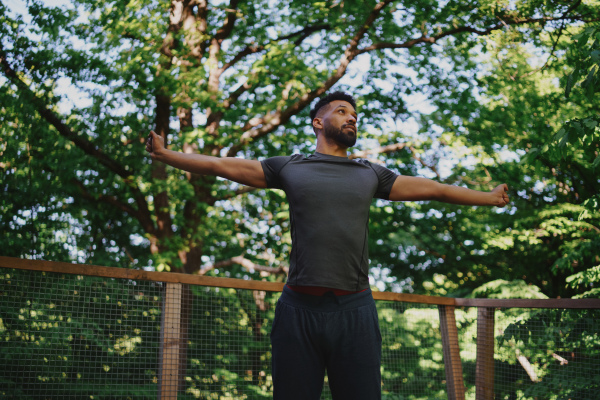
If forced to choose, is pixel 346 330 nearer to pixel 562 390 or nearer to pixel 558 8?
pixel 562 390

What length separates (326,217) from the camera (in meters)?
1.95

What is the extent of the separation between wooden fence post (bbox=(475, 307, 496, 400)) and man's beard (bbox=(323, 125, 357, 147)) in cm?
251

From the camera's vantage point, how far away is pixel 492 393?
397cm

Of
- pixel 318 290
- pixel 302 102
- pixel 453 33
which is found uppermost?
pixel 453 33

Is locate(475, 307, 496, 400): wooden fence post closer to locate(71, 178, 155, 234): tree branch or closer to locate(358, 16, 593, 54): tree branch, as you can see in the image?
locate(358, 16, 593, 54): tree branch

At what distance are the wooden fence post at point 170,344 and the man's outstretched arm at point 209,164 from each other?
4.51ft

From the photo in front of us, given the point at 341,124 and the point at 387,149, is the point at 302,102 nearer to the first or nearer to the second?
the point at 387,149

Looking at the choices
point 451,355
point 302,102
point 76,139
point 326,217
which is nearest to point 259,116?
point 302,102

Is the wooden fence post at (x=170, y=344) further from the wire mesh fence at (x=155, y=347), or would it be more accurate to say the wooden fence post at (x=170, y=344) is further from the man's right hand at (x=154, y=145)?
the man's right hand at (x=154, y=145)

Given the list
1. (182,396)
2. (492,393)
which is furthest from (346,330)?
(492,393)

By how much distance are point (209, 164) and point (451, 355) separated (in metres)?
2.91

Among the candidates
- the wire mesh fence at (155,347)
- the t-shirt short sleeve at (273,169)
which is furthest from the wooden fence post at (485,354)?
the t-shirt short sleeve at (273,169)

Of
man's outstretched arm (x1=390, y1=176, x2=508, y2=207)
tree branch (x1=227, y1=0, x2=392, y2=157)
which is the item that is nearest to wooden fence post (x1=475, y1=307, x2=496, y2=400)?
man's outstretched arm (x1=390, y1=176, x2=508, y2=207)

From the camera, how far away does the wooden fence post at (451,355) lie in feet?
13.2
